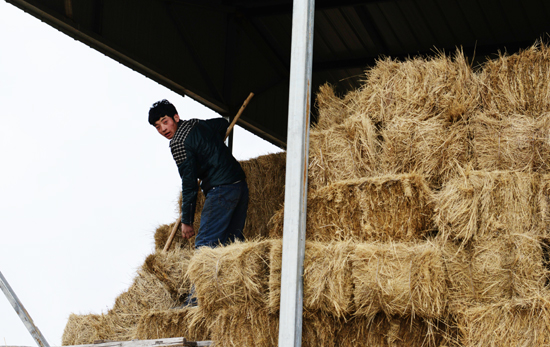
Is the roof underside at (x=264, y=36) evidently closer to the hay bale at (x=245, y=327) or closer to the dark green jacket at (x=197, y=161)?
the dark green jacket at (x=197, y=161)

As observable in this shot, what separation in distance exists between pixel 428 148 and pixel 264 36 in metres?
7.50

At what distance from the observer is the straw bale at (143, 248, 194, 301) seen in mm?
5754

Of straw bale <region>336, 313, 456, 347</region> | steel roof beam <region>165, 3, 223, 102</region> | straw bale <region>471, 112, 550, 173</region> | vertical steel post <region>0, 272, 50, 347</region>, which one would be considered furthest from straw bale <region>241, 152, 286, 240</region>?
straw bale <region>471, 112, 550, 173</region>

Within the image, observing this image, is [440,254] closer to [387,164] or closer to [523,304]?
[523,304]

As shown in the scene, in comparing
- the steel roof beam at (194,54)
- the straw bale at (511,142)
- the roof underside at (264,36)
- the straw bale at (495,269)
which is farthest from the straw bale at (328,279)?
the steel roof beam at (194,54)

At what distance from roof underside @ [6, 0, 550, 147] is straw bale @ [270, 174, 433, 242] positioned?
4044 millimetres

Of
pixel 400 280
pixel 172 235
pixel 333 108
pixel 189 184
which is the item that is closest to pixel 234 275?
pixel 400 280

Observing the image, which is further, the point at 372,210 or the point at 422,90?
the point at 422,90

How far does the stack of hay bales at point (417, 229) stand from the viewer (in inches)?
152

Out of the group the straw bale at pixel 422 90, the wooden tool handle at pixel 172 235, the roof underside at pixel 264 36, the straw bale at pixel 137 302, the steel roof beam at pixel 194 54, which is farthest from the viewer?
the steel roof beam at pixel 194 54

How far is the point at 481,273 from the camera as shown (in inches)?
154

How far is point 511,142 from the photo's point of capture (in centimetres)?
430

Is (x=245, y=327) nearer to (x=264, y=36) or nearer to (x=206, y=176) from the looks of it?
(x=206, y=176)

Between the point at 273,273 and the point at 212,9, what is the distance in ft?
22.1
